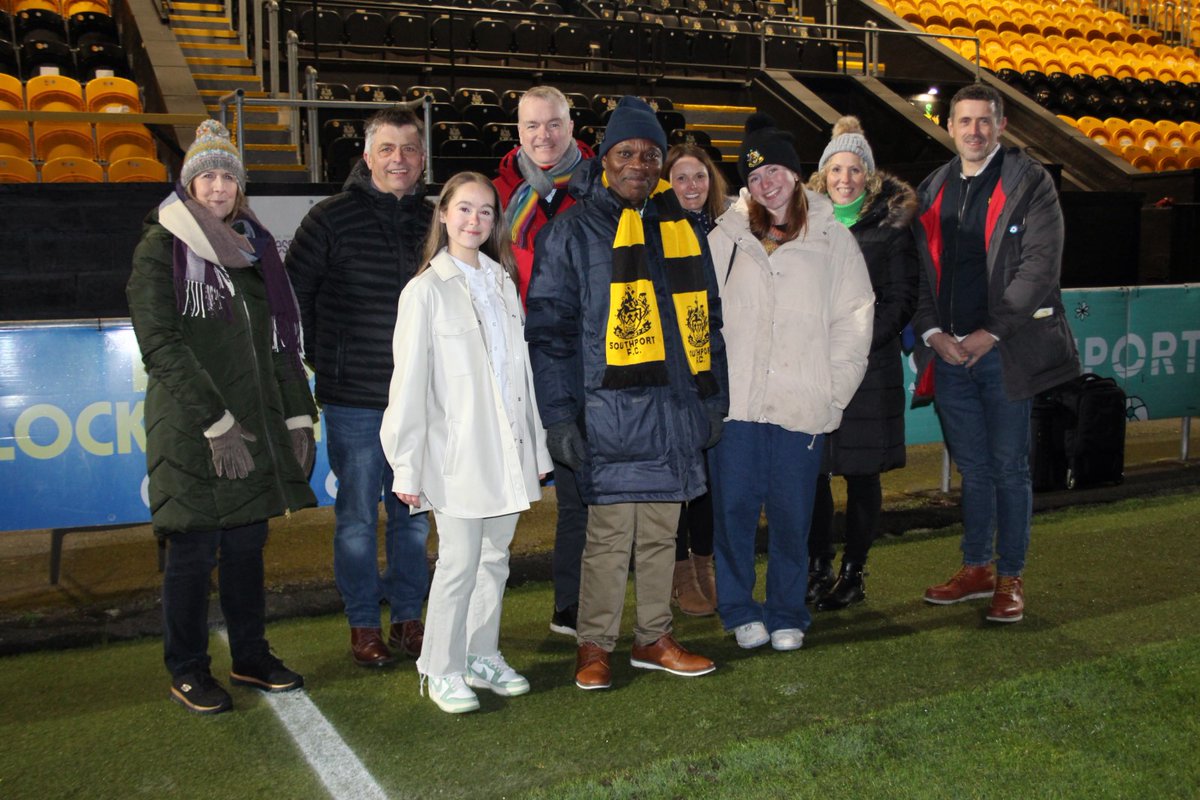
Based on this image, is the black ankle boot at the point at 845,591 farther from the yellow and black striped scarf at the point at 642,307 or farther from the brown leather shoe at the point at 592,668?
the yellow and black striped scarf at the point at 642,307

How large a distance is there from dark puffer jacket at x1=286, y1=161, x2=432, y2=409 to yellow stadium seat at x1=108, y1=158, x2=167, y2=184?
20.1 feet

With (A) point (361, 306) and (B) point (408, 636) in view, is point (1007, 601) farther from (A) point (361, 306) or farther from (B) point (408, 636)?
(A) point (361, 306)

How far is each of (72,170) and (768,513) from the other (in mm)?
7585

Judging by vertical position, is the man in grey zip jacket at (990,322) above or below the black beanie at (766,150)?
below

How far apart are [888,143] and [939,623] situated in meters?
10.7

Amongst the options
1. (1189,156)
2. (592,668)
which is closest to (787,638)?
(592,668)

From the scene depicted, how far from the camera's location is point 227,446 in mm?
3707

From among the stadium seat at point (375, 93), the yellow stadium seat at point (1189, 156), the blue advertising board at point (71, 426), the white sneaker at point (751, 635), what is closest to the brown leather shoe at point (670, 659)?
the white sneaker at point (751, 635)

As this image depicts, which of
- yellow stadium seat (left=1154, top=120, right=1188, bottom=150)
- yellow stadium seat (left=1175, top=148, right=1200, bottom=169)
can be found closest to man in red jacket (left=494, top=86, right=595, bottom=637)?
yellow stadium seat (left=1175, top=148, right=1200, bottom=169)

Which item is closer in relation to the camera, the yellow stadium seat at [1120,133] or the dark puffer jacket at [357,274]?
the dark puffer jacket at [357,274]

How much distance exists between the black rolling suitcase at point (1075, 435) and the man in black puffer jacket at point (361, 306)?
4314 millimetres

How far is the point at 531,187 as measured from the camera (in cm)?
452

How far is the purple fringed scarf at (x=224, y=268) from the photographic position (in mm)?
3697

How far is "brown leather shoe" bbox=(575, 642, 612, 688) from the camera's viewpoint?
402cm
